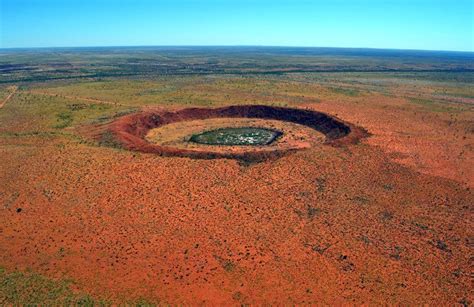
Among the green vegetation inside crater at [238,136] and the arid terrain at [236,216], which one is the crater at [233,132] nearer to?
the green vegetation inside crater at [238,136]

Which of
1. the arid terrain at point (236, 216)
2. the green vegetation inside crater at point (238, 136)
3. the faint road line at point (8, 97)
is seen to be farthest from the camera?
the faint road line at point (8, 97)

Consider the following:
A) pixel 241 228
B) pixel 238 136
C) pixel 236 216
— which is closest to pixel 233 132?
pixel 238 136

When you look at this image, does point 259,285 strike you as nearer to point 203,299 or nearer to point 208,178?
point 203,299

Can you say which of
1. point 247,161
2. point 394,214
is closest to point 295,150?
point 247,161

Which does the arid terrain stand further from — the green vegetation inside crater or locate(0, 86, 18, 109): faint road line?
locate(0, 86, 18, 109): faint road line

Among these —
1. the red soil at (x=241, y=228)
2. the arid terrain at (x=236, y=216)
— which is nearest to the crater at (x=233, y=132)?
the arid terrain at (x=236, y=216)

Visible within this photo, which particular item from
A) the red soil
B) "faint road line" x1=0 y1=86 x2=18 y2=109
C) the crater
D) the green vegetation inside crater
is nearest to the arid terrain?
the red soil

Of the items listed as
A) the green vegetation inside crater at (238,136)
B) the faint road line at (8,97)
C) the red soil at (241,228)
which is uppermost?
the faint road line at (8,97)
